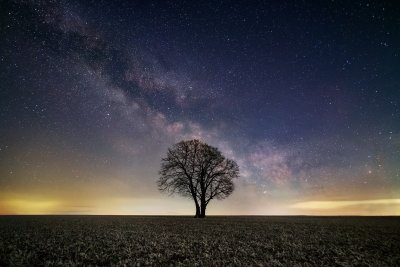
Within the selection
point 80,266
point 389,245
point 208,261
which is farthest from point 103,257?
point 389,245

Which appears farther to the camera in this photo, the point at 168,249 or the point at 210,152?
the point at 210,152

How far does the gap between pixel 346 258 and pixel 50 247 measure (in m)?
14.6

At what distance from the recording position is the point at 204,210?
56.1 metres

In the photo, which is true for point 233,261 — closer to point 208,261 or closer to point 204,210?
point 208,261

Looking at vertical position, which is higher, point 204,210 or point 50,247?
point 204,210

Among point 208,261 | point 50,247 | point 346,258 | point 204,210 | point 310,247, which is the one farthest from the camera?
point 204,210

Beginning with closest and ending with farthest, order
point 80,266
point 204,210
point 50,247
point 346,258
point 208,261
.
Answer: point 80,266 < point 208,261 < point 346,258 < point 50,247 < point 204,210

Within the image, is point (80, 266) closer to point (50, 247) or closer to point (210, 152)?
point (50, 247)

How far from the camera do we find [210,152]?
57812 mm

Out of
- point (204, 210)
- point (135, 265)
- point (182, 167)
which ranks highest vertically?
point (182, 167)

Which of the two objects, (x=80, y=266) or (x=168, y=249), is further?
(x=168, y=249)

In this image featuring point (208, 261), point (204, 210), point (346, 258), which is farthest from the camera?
point (204, 210)

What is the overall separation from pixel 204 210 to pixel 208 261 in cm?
4499

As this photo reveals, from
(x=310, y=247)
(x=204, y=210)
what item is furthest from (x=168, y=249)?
(x=204, y=210)
